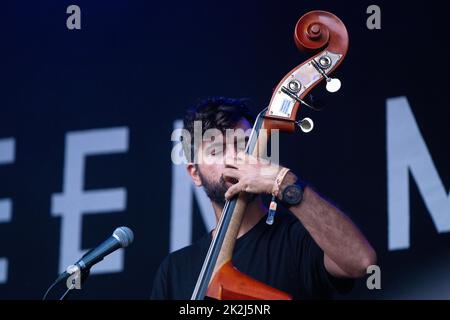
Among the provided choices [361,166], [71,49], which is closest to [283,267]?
[361,166]

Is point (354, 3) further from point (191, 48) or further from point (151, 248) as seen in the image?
point (151, 248)

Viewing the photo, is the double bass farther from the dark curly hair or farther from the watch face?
the dark curly hair

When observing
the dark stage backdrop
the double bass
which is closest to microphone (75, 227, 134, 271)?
the double bass

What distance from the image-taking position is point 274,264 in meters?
2.80

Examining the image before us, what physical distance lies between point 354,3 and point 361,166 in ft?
2.44

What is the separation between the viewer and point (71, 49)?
13.6 feet

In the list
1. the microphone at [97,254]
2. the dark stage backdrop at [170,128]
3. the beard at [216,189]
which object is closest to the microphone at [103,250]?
the microphone at [97,254]

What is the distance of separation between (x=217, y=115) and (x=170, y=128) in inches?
35.1

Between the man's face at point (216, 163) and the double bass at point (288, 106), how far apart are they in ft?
1.01

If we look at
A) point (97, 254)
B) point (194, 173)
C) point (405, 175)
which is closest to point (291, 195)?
point (97, 254)

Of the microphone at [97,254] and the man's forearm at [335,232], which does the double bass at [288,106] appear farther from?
the microphone at [97,254]

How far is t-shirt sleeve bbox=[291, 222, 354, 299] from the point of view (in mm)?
2629

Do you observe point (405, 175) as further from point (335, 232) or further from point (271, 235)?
point (335, 232)
